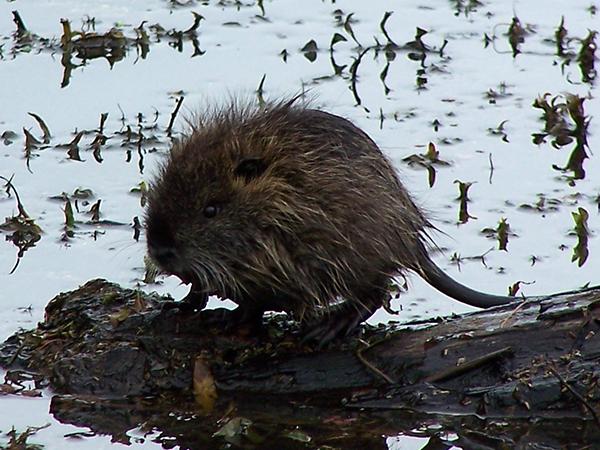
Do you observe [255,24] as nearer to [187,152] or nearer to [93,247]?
[93,247]

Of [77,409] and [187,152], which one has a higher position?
[187,152]

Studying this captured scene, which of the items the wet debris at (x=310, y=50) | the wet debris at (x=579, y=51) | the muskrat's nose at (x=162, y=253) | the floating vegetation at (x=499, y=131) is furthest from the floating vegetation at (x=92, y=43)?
the muskrat's nose at (x=162, y=253)

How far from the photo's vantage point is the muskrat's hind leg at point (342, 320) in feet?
19.8

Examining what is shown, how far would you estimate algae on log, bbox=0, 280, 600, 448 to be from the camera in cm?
586

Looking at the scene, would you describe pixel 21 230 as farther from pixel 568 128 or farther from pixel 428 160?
pixel 568 128

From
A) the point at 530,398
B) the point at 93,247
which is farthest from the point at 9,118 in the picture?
the point at 530,398

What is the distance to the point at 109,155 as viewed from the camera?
8.74 metres

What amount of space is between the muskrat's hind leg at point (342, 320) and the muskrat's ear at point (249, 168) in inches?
23.6

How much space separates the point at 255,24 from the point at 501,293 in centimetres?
420

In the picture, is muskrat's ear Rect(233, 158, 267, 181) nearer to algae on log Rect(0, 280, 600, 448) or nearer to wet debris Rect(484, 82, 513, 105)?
algae on log Rect(0, 280, 600, 448)

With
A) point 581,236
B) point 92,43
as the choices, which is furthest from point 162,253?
point 92,43

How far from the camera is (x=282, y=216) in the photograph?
580cm

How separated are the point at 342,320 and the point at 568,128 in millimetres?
3551

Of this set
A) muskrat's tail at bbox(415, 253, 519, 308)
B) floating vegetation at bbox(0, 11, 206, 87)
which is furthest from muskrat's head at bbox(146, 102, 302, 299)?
floating vegetation at bbox(0, 11, 206, 87)
